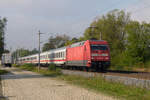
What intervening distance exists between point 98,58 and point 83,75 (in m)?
4.11

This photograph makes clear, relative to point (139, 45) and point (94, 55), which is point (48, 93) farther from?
point (139, 45)

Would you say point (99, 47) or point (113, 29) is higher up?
point (113, 29)

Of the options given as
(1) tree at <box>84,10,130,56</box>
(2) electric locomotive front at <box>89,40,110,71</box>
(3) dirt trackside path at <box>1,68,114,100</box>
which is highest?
(1) tree at <box>84,10,130,56</box>

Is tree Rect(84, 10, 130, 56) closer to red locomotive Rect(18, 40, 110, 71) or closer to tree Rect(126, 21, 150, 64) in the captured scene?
tree Rect(126, 21, 150, 64)

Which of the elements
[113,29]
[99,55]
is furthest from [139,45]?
[99,55]

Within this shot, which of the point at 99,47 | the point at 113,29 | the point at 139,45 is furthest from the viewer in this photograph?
the point at 113,29

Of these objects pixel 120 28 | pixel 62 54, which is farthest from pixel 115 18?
pixel 62 54

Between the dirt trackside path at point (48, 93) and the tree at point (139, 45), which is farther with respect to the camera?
the tree at point (139, 45)

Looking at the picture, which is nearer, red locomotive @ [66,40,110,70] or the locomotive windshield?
red locomotive @ [66,40,110,70]

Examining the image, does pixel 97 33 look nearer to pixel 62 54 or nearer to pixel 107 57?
pixel 62 54

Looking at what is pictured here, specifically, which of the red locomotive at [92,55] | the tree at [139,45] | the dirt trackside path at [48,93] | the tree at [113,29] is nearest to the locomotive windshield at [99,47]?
the red locomotive at [92,55]

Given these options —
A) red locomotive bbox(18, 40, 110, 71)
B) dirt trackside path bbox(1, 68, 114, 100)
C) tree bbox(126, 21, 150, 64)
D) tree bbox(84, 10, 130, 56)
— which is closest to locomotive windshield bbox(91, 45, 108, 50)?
red locomotive bbox(18, 40, 110, 71)

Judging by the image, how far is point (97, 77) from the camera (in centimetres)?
1568

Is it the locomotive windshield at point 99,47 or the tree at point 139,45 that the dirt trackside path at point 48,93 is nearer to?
the locomotive windshield at point 99,47
